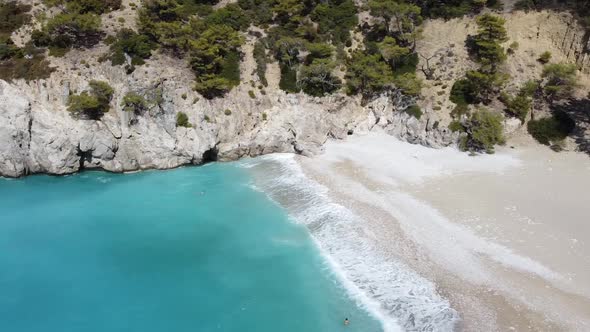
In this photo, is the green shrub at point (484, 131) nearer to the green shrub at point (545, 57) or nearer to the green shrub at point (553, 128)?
the green shrub at point (553, 128)

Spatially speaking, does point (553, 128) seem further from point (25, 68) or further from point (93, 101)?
point (25, 68)

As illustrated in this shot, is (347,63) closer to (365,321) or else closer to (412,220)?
(412,220)

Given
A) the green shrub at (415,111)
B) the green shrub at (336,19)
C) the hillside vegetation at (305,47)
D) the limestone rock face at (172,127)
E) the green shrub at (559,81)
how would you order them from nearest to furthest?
the limestone rock face at (172,127), the green shrub at (559,81), the hillside vegetation at (305,47), the green shrub at (415,111), the green shrub at (336,19)

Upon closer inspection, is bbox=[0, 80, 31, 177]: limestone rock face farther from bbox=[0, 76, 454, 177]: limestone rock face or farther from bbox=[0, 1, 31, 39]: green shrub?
bbox=[0, 1, 31, 39]: green shrub

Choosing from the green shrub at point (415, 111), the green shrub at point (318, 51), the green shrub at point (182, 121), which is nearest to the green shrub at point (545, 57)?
the green shrub at point (415, 111)

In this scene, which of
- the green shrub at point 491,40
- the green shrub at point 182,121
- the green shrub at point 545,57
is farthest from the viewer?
→ the green shrub at point 545,57

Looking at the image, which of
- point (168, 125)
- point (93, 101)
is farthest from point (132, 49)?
point (168, 125)
